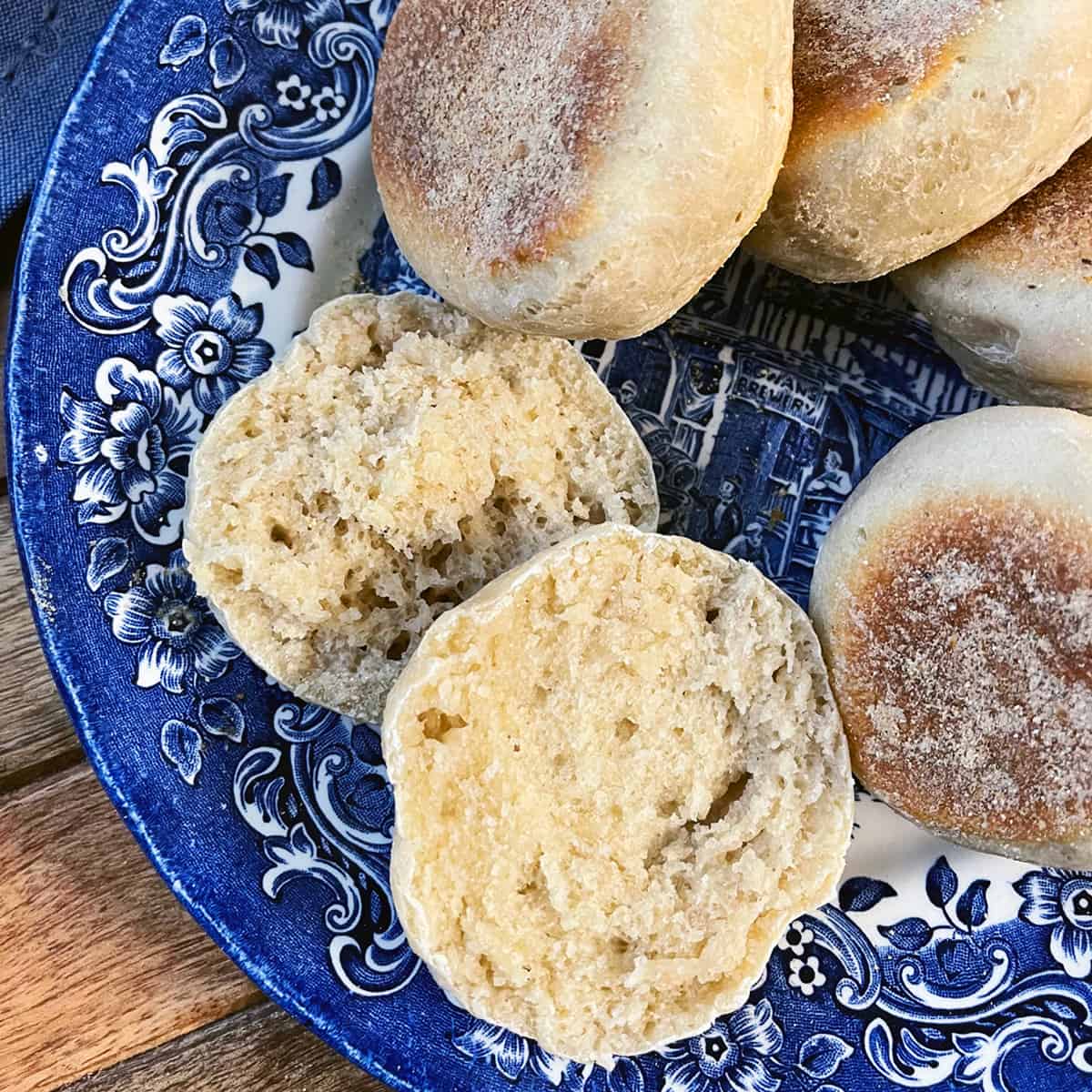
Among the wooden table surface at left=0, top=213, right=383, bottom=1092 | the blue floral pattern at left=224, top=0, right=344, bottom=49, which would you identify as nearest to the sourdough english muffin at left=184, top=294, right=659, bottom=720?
the blue floral pattern at left=224, top=0, right=344, bottom=49

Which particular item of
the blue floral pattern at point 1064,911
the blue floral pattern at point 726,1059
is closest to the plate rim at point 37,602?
the blue floral pattern at point 726,1059

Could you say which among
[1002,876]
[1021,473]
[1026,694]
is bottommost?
[1002,876]

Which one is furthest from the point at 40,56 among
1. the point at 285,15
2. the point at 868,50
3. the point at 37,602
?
the point at 868,50

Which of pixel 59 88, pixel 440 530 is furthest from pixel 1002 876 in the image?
pixel 59 88

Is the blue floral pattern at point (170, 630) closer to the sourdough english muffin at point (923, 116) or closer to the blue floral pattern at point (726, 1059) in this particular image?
the blue floral pattern at point (726, 1059)

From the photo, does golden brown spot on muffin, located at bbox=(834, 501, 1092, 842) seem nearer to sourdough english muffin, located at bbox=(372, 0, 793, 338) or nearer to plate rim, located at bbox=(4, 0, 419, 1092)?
sourdough english muffin, located at bbox=(372, 0, 793, 338)

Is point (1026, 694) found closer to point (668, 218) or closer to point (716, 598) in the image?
point (716, 598)
